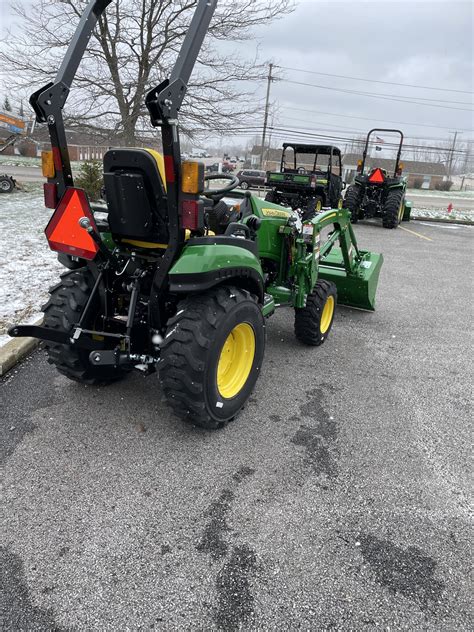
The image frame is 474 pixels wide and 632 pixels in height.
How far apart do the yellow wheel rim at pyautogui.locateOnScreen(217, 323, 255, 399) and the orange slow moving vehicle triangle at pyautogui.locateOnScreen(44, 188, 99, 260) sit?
3.63 feet

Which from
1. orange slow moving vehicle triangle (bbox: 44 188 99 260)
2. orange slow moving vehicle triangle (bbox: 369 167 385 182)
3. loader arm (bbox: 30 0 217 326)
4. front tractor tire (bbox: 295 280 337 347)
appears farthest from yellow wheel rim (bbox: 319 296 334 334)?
orange slow moving vehicle triangle (bbox: 369 167 385 182)

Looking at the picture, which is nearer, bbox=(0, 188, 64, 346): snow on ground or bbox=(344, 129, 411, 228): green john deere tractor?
bbox=(0, 188, 64, 346): snow on ground

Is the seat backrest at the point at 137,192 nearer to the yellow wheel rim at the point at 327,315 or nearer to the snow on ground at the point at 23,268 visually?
the snow on ground at the point at 23,268

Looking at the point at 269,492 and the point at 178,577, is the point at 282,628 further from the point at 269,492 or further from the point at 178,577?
the point at 269,492

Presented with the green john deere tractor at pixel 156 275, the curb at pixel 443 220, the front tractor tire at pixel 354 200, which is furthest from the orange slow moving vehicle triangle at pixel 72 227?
the curb at pixel 443 220

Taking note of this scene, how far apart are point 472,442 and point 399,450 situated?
22.6 inches

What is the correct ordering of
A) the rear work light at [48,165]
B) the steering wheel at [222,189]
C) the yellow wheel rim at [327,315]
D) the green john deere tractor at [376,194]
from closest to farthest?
the rear work light at [48,165] < the steering wheel at [222,189] < the yellow wheel rim at [327,315] < the green john deere tractor at [376,194]

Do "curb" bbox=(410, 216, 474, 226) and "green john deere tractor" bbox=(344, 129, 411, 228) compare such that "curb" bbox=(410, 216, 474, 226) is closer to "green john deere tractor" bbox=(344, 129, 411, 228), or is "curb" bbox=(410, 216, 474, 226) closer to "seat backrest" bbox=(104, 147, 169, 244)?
"green john deere tractor" bbox=(344, 129, 411, 228)

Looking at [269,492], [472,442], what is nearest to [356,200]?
[472,442]

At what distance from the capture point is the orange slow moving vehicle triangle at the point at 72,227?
279cm

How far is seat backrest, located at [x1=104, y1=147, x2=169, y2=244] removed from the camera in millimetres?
2691

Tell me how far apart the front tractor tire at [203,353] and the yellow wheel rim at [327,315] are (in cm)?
164

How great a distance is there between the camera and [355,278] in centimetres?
543

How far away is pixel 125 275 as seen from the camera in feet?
10.3
